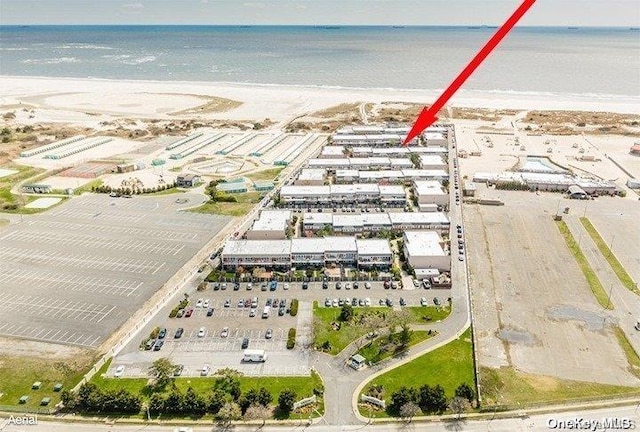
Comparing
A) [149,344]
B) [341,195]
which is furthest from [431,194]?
[149,344]

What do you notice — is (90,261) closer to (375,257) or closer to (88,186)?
(88,186)

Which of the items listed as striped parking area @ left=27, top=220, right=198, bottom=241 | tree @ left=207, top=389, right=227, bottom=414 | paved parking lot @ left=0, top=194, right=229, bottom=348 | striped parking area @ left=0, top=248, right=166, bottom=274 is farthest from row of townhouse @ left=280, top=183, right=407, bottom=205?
tree @ left=207, top=389, right=227, bottom=414

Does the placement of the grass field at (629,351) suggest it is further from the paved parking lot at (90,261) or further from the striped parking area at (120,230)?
the striped parking area at (120,230)

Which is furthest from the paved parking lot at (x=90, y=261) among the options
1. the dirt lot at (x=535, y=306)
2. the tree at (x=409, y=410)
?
the dirt lot at (x=535, y=306)

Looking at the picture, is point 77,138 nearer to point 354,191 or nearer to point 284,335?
point 354,191

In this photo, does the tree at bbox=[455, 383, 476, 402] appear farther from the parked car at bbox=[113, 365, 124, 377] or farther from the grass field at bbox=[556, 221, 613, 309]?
the parked car at bbox=[113, 365, 124, 377]

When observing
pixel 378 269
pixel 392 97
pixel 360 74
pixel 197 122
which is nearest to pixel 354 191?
pixel 378 269

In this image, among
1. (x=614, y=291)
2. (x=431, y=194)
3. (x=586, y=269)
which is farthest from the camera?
(x=431, y=194)
